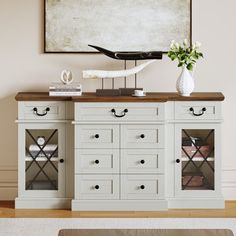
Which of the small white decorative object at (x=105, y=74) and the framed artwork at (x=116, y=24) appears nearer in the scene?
the small white decorative object at (x=105, y=74)

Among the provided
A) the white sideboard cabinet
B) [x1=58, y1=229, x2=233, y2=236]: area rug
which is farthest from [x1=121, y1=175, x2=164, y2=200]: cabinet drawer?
[x1=58, y1=229, x2=233, y2=236]: area rug

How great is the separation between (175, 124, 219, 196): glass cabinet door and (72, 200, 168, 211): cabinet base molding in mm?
190

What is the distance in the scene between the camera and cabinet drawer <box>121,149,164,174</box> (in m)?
5.44

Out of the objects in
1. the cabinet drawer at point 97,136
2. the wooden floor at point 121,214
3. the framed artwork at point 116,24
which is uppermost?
the framed artwork at point 116,24

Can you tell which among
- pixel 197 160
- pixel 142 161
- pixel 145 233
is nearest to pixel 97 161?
pixel 142 161

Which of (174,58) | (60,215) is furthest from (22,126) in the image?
(174,58)

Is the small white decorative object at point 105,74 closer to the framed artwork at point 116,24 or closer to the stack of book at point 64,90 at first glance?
the stack of book at point 64,90

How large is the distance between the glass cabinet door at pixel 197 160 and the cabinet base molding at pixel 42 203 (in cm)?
77

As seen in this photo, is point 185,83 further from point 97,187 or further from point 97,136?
point 97,187

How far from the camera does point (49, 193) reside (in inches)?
218

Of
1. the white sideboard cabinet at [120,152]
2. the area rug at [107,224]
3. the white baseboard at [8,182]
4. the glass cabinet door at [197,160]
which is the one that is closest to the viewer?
the area rug at [107,224]

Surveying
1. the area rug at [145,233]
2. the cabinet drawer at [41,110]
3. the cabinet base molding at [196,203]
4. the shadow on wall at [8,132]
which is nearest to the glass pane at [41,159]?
the cabinet drawer at [41,110]

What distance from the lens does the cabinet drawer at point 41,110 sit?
546cm

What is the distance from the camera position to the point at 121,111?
539 centimetres
